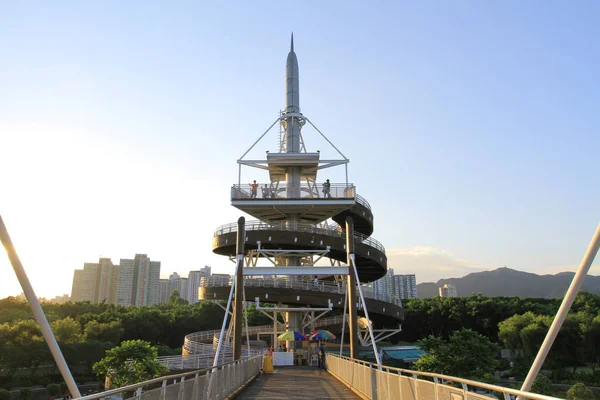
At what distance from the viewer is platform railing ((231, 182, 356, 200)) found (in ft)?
128

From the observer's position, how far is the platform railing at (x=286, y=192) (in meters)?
39.0

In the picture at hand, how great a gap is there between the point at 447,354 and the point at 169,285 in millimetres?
159832

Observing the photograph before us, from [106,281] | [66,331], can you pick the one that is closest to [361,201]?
[66,331]

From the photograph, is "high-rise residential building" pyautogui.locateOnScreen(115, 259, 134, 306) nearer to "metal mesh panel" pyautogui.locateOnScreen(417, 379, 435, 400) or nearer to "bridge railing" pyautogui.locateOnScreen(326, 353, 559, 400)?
"bridge railing" pyautogui.locateOnScreen(326, 353, 559, 400)

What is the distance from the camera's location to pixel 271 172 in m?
43.6

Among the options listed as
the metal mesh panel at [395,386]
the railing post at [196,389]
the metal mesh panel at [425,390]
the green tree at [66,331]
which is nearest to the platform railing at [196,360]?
the railing post at [196,389]

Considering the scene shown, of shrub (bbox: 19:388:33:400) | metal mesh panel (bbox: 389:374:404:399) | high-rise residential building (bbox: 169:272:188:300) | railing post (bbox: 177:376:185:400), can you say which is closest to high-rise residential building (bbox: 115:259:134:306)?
high-rise residential building (bbox: 169:272:188:300)

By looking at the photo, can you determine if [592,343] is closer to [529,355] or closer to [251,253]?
[529,355]

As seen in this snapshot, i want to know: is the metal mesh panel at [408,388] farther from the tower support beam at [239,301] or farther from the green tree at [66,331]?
the green tree at [66,331]

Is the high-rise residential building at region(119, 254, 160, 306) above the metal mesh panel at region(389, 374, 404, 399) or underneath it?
above

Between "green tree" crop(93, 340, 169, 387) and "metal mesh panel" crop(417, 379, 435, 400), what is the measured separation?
27.7 meters

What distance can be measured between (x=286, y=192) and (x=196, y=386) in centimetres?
2982

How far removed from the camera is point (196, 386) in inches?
401

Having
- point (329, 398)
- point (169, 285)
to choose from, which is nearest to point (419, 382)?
point (329, 398)
